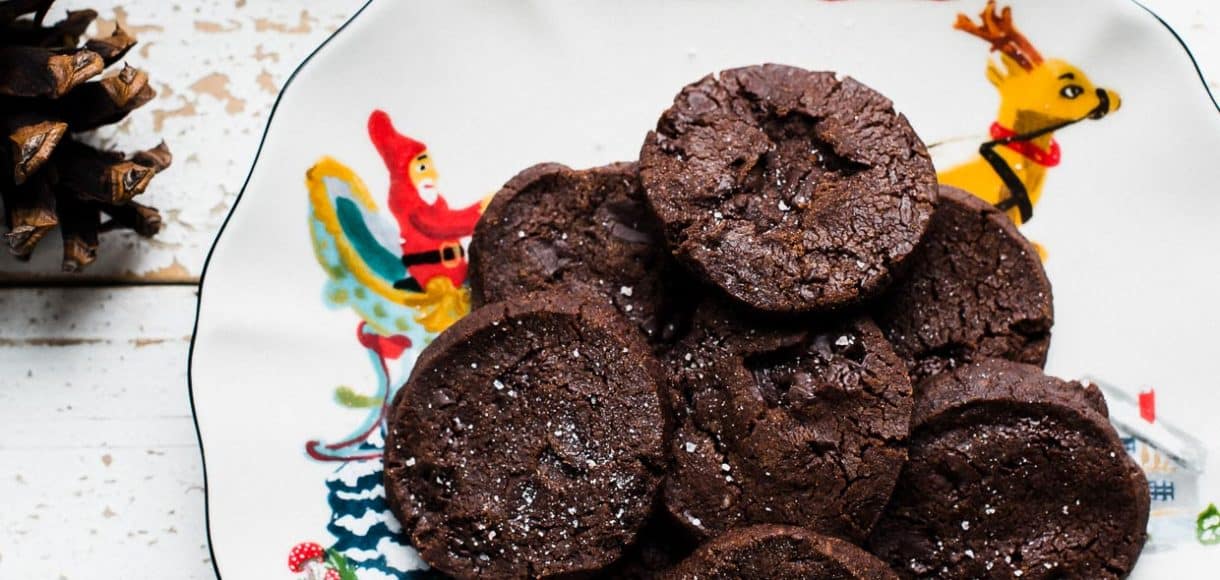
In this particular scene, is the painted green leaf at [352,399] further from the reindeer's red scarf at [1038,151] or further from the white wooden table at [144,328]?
the reindeer's red scarf at [1038,151]

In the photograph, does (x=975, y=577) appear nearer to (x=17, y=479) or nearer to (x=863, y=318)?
(x=863, y=318)

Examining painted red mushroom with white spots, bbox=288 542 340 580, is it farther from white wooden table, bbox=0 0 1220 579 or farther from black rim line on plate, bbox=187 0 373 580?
white wooden table, bbox=0 0 1220 579

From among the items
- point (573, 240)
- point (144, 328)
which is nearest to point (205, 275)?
point (144, 328)

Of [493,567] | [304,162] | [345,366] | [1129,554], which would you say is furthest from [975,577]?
[304,162]

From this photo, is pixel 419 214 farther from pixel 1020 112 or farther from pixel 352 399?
pixel 1020 112

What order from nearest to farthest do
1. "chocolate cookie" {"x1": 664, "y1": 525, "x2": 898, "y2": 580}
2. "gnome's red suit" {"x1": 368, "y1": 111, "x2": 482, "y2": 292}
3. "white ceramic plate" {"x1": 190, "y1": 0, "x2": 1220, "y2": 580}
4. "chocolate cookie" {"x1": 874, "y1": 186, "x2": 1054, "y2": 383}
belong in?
1. "chocolate cookie" {"x1": 664, "y1": 525, "x2": 898, "y2": 580}
2. "chocolate cookie" {"x1": 874, "y1": 186, "x2": 1054, "y2": 383}
3. "white ceramic plate" {"x1": 190, "y1": 0, "x2": 1220, "y2": 580}
4. "gnome's red suit" {"x1": 368, "y1": 111, "x2": 482, "y2": 292}

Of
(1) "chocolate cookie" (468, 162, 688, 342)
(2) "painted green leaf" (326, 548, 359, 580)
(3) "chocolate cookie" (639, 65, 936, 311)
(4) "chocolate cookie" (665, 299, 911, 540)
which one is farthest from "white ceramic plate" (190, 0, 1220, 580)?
(4) "chocolate cookie" (665, 299, 911, 540)

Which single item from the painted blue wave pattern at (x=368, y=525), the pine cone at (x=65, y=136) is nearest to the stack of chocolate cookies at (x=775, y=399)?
the painted blue wave pattern at (x=368, y=525)
